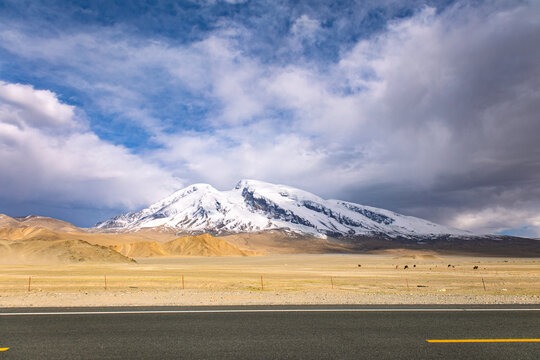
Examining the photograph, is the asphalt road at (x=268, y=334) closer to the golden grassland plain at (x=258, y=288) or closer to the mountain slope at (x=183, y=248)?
the golden grassland plain at (x=258, y=288)

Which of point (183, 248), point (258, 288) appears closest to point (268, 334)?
point (258, 288)

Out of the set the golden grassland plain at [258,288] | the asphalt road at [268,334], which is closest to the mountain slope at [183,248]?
the golden grassland plain at [258,288]

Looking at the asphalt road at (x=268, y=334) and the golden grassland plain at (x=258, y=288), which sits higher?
the asphalt road at (x=268, y=334)

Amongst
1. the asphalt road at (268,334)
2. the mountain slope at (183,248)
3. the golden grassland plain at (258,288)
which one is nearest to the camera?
the asphalt road at (268,334)

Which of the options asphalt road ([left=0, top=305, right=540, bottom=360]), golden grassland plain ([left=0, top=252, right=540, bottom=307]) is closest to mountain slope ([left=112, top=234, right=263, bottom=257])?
golden grassland plain ([left=0, top=252, right=540, bottom=307])

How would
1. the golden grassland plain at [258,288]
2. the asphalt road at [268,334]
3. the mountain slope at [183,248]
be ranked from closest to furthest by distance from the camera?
1. the asphalt road at [268,334]
2. the golden grassland plain at [258,288]
3. the mountain slope at [183,248]

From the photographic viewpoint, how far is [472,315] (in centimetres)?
1124

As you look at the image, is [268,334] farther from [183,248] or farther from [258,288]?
[183,248]

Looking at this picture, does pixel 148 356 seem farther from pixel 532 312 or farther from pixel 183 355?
pixel 532 312

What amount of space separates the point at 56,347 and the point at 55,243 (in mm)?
98302

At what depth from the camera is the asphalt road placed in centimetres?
718

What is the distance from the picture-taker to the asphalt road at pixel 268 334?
718cm

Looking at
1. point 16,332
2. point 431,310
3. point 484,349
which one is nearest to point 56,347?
point 16,332

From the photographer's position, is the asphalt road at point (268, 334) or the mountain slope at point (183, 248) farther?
the mountain slope at point (183, 248)
